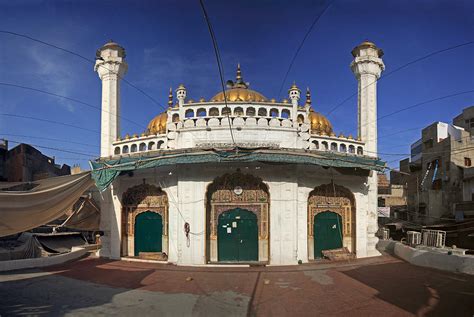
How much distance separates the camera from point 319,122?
22734mm

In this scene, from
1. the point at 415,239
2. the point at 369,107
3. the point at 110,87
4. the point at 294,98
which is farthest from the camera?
the point at 110,87

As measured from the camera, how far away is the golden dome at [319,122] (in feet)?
73.3

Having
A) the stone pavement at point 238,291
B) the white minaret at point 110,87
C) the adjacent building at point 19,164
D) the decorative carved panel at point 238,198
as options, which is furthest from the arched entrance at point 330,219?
the adjacent building at point 19,164

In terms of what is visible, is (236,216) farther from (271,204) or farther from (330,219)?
(330,219)

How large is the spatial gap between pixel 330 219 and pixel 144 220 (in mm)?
9555

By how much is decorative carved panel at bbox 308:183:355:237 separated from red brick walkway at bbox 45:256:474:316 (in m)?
2.04

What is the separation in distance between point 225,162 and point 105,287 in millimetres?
7071

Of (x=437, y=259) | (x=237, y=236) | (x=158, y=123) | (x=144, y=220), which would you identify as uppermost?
(x=158, y=123)

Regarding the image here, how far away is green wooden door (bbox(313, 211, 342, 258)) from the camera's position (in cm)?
1708

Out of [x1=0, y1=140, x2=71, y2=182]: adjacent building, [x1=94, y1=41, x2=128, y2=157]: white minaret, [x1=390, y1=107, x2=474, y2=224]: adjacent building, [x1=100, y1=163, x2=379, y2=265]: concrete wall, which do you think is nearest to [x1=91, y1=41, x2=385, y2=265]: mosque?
[x1=100, y1=163, x2=379, y2=265]: concrete wall

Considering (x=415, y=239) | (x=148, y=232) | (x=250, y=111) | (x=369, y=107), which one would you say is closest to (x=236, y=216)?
(x=148, y=232)

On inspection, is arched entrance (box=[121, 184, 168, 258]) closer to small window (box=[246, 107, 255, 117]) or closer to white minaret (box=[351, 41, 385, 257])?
small window (box=[246, 107, 255, 117])

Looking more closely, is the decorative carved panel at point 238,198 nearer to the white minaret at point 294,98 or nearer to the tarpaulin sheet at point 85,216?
the white minaret at point 294,98

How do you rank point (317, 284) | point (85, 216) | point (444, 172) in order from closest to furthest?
point (317, 284), point (85, 216), point (444, 172)
